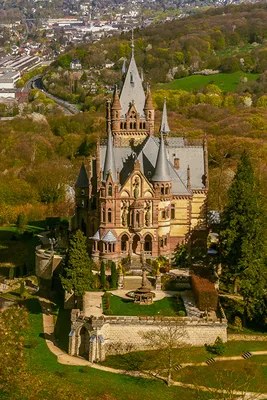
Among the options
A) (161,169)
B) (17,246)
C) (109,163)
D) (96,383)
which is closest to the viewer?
(96,383)

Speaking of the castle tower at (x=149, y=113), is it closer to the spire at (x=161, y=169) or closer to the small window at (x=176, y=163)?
the small window at (x=176, y=163)

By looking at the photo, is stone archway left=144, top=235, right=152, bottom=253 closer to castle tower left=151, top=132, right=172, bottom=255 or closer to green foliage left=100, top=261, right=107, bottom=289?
castle tower left=151, top=132, right=172, bottom=255

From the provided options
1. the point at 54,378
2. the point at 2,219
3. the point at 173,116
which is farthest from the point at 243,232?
the point at 173,116

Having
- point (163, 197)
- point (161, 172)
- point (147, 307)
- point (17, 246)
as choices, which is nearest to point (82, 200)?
point (163, 197)

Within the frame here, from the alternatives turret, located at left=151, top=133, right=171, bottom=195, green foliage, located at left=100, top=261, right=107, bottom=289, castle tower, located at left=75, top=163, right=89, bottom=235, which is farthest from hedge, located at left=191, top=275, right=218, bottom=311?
castle tower, located at left=75, top=163, right=89, bottom=235

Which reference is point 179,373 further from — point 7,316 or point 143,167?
point 143,167

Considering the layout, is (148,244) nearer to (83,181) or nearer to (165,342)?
(83,181)

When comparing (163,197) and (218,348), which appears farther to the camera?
(163,197)

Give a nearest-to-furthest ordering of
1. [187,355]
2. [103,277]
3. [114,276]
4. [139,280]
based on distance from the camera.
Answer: [187,355], [103,277], [114,276], [139,280]
